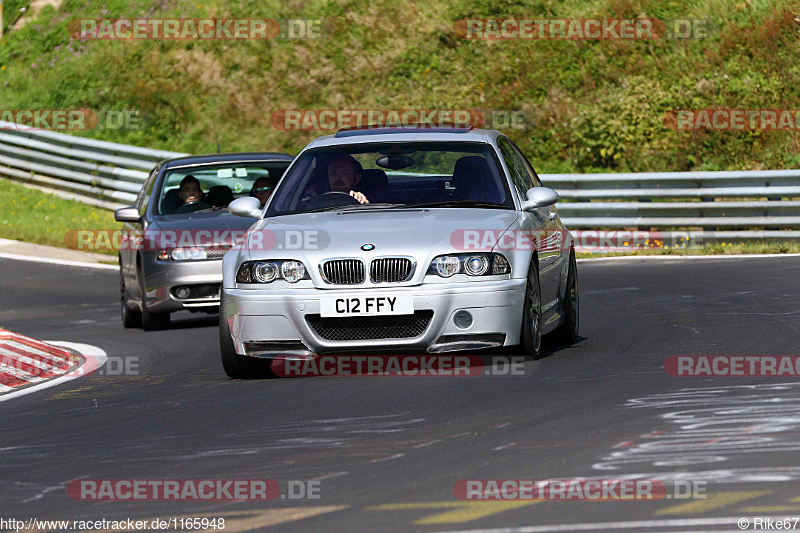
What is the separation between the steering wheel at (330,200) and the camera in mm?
10250

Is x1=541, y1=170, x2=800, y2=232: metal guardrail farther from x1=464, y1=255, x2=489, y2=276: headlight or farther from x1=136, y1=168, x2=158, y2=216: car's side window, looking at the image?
x1=464, y1=255, x2=489, y2=276: headlight

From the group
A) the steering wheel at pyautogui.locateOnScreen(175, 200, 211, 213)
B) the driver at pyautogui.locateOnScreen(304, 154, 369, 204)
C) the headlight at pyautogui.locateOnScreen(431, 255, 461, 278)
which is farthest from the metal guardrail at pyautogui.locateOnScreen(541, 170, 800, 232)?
the headlight at pyautogui.locateOnScreen(431, 255, 461, 278)

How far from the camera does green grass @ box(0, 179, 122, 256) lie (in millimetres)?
24656

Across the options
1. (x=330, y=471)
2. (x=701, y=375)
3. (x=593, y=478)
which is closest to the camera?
(x=593, y=478)

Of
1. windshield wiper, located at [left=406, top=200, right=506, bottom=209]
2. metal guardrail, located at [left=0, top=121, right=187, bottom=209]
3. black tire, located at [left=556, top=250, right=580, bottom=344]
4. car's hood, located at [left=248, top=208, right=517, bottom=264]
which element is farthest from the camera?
metal guardrail, located at [left=0, top=121, right=187, bottom=209]

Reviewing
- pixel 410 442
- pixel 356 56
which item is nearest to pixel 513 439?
pixel 410 442

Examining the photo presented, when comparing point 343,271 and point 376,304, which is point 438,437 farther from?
point 343,271

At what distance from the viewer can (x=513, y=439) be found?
22.4 feet

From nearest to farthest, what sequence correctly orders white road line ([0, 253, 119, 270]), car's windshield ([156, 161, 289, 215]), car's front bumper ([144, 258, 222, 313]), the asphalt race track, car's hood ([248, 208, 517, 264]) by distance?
1. the asphalt race track
2. car's hood ([248, 208, 517, 264])
3. car's front bumper ([144, 258, 222, 313])
4. car's windshield ([156, 161, 289, 215])
5. white road line ([0, 253, 119, 270])

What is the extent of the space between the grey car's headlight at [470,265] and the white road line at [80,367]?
2984 mm

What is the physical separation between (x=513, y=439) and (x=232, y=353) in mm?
3187

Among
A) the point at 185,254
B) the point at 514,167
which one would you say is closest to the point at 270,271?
the point at 514,167

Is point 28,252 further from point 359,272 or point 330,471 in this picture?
point 330,471

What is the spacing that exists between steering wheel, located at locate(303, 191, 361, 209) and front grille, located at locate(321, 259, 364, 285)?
3.77ft
